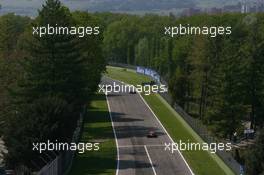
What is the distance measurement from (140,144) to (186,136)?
680cm

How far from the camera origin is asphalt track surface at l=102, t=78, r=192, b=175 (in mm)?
53906

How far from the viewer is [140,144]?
6600cm

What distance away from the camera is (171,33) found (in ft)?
456

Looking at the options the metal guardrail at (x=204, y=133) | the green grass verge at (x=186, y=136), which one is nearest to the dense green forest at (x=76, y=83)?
the metal guardrail at (x=204, y=133)

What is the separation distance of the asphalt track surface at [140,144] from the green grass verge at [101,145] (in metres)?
0.76

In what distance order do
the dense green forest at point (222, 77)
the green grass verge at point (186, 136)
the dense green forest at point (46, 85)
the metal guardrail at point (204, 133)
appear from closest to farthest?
the dense green forest at point (46, 85)
the metal guardrail at point (204, 133)
the green grass verge at point (186, 136)
the dense green forest at point (222, 77)

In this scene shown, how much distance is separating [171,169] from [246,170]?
321 inches

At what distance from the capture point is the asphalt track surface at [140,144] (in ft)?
Answer: 177

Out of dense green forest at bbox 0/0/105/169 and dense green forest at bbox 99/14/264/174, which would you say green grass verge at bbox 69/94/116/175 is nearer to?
dense green forest at bbox 0/0/105/169

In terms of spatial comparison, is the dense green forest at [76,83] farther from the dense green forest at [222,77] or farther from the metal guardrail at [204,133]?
the metal guardrail at [204,133]

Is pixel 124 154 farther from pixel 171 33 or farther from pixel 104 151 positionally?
pixel 171 33

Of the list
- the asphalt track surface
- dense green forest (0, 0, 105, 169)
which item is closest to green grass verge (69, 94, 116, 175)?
the asphalt track surface

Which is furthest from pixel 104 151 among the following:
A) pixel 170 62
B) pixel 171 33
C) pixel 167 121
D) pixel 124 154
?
pixel 171 33

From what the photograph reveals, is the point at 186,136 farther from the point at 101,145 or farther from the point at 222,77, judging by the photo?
the point at 101,145
